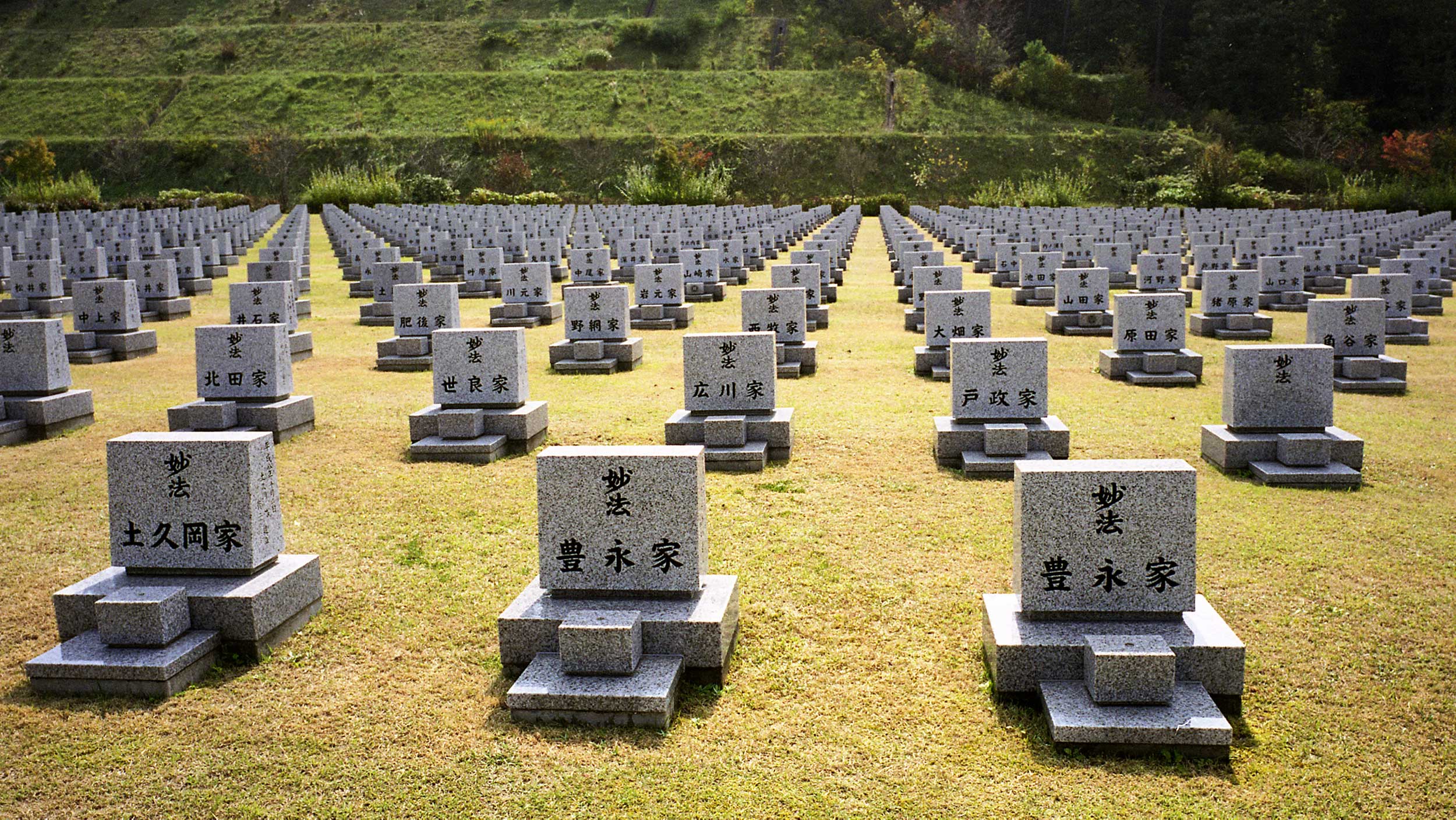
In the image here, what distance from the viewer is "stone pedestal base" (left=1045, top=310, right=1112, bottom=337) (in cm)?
1508

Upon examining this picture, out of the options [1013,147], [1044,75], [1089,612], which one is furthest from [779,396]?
[1044,75]

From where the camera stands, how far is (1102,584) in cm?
457

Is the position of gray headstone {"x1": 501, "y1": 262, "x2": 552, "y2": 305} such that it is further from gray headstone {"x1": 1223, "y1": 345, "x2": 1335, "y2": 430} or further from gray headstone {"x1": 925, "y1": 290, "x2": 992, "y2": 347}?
gray headstone {"x1": 1223, "y1": 345, "x2": 1335, "y2": 430}

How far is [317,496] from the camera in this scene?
7695mm

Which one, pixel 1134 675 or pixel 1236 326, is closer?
pixel 1134 675

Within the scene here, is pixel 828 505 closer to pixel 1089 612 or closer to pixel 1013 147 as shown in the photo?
pixel 1089 612

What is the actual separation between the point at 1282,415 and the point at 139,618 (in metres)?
7.68

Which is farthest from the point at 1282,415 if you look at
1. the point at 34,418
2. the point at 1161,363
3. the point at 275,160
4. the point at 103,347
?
the point at 275,160

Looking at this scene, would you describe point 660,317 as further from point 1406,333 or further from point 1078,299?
point 1406,333

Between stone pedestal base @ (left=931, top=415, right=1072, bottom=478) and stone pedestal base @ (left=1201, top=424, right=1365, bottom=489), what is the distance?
122cm

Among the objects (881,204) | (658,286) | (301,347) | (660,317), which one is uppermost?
(881,204)

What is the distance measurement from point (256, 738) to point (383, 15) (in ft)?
264

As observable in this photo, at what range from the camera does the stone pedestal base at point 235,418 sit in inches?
364

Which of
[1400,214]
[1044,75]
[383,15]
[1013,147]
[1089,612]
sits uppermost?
[383,15]
